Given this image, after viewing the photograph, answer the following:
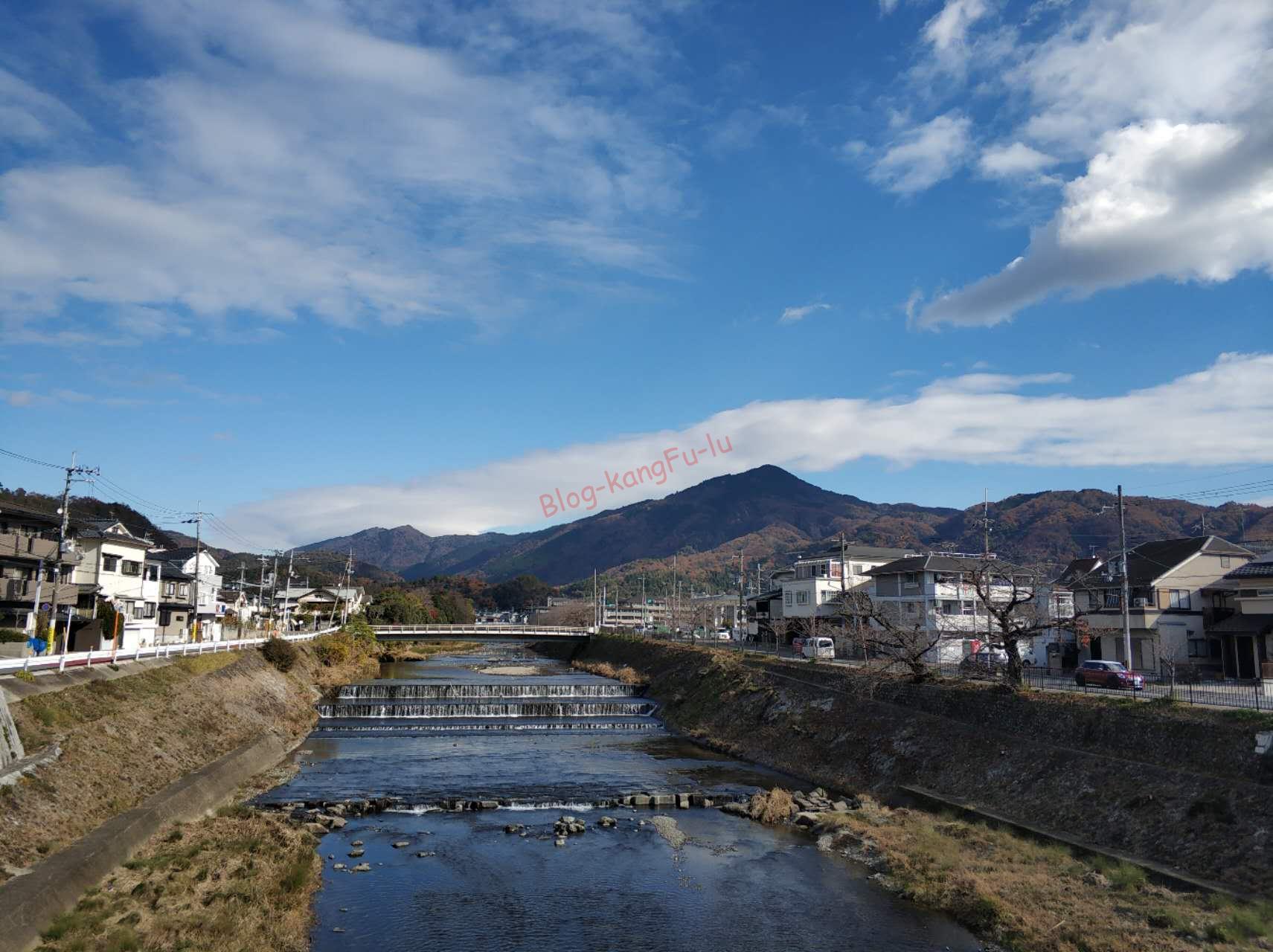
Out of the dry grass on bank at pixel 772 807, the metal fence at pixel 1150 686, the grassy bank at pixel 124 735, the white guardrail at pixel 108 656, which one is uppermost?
the white guardrail at pixel 108 656

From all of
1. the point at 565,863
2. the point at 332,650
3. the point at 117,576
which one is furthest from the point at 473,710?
the point at 565,863

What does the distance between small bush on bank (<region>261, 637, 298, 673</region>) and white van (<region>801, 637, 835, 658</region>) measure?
33168mm

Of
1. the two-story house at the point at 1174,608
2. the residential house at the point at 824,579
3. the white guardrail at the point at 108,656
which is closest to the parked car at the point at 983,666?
Result: the two-story house at the point at 1174,608

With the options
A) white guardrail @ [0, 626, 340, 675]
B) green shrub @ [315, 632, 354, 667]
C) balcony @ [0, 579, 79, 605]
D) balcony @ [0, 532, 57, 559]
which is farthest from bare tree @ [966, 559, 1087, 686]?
green shrub @ [315, 632, 354, 667]

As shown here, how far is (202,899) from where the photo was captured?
16609 mm

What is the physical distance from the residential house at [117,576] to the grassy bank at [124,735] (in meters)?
13.4

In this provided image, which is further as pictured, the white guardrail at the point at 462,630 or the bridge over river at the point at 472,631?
the bridge over river at the point at 472,631

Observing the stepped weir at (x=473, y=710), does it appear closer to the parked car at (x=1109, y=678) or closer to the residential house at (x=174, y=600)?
the residential house at (x=174, y=600)

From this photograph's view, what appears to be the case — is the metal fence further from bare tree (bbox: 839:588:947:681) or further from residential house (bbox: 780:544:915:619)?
residential house (bbox: 780:544:915:619)

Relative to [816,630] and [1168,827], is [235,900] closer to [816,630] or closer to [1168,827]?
[1168,827]

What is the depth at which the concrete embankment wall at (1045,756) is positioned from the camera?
19.0 m

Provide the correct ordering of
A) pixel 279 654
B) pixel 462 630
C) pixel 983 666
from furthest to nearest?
pixel 462 630 → pixel 279 654 → pixel 983 666

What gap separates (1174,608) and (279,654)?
5037cm

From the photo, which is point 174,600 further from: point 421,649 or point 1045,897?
point 1045,897
